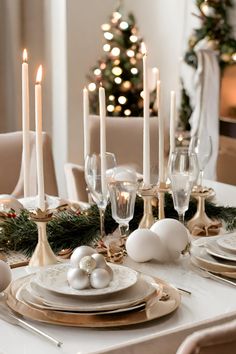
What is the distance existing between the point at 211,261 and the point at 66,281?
423 millimetres

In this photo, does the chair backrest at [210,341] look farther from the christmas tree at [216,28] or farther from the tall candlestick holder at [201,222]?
the christmas tree at [216,28]

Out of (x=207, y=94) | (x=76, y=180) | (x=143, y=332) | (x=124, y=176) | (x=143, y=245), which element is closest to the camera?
(x=143, y=332)

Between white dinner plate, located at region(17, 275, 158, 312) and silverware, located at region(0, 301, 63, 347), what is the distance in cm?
4

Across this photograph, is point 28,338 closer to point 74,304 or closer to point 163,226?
point 74,304

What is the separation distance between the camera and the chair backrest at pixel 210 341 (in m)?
1.16

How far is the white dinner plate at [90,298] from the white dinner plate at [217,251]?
267 millimetres

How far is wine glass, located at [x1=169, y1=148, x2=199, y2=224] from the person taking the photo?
6.67ft

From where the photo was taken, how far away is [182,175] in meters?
2.04

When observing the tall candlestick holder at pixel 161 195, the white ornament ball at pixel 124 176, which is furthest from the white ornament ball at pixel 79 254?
the white ornament ball at pixel 124 176

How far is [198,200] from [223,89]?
127 inches

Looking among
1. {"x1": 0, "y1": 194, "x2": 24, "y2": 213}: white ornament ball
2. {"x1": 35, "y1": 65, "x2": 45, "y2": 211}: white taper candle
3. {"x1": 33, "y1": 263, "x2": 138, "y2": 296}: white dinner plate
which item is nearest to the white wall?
{"x1": 0, "y1": 194, "x2": 24, "y2": 213}: white ornament ball

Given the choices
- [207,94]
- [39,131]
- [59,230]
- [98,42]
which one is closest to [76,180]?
[59,230]

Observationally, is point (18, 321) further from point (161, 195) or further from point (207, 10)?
point (207, 10)

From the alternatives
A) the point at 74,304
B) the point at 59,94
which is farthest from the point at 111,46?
the point at 74,304
